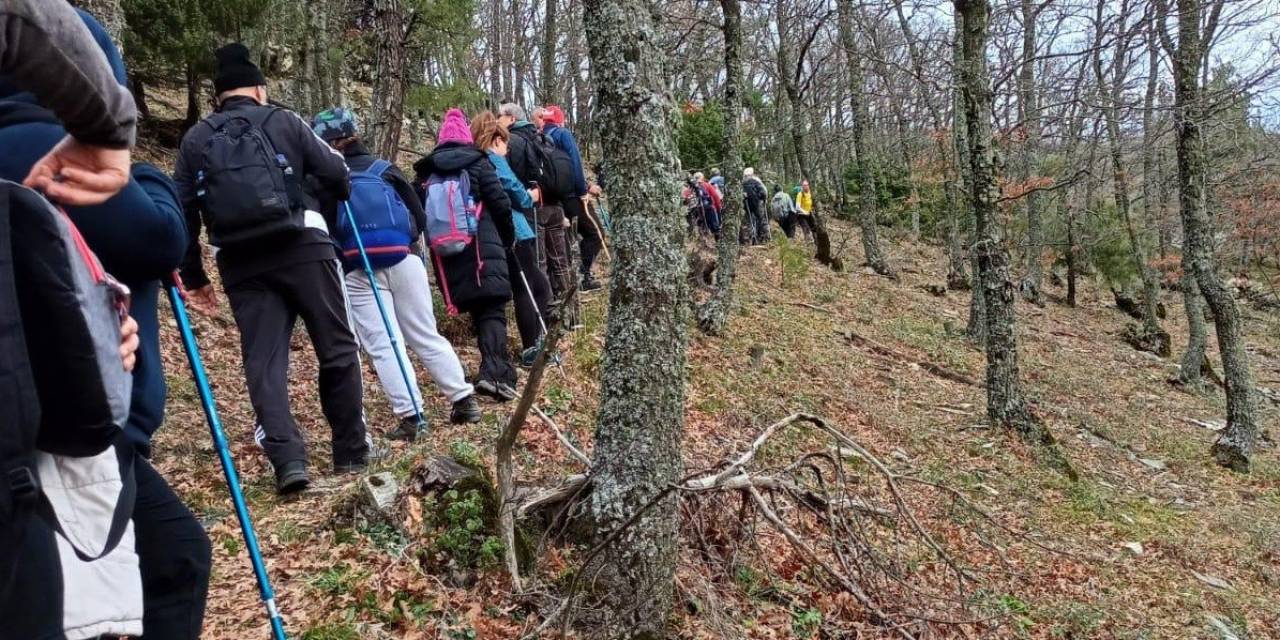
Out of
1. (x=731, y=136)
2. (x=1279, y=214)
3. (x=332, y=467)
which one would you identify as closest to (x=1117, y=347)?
(x=1279, y=214)

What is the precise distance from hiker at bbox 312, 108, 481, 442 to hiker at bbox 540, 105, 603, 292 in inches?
84.8

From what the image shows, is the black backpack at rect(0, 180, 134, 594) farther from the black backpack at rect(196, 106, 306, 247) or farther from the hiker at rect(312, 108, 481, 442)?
the hiker at rect(312, 108, 481, 442)

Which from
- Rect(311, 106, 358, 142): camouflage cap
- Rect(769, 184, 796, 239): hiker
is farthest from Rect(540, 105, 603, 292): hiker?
Rect(769, 184, 796, 239): hiker

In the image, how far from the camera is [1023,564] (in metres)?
5.91

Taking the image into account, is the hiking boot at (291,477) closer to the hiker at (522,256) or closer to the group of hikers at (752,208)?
the hiker at (522,256)

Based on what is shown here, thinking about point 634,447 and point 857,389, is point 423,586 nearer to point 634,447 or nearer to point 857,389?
point 634,447

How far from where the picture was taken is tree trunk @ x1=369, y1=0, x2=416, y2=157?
8.02 m

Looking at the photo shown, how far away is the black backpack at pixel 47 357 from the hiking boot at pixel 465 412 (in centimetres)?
377

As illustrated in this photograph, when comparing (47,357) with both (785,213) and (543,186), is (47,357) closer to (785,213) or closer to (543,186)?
(543,186)

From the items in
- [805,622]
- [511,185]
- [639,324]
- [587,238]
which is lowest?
[805,622]

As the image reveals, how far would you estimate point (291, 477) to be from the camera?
4180 mm

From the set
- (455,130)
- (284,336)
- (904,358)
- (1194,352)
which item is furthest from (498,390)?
(1194,352)

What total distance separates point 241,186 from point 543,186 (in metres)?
4.26

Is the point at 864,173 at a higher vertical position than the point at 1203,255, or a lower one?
higher
